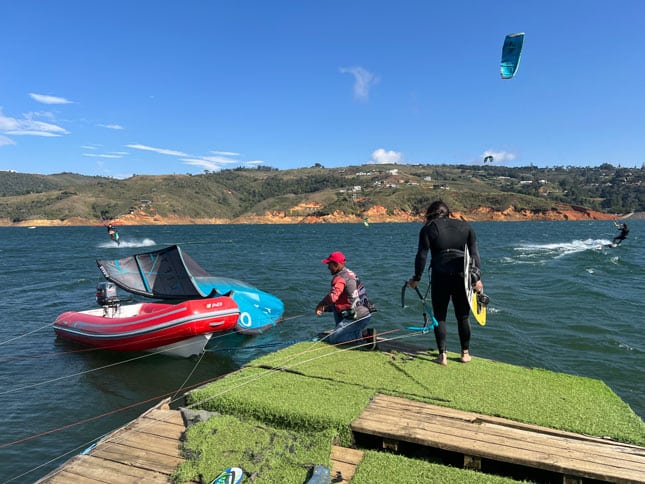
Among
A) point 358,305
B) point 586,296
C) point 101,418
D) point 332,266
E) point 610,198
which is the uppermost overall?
point 610,198

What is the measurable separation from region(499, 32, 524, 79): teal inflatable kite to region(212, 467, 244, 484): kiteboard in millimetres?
12223

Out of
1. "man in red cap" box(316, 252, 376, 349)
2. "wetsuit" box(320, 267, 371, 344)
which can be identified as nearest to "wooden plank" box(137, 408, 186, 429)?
"man in red cap" box(316, 252, 376, 349)

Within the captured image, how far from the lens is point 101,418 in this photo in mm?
Result: 8203

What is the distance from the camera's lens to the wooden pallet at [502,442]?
13.0ft

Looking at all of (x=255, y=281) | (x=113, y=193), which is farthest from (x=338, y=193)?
(x=255, y=281)

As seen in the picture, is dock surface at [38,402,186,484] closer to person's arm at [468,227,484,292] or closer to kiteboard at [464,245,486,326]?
kiteboard at [464,245,486,326]

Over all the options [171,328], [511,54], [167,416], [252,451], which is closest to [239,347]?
[171,328]

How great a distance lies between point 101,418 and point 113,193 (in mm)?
188306

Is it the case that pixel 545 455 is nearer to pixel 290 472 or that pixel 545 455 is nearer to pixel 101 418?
pixel 290 472

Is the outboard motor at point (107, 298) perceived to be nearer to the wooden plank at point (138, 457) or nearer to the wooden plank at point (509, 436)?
the wooden plank at point (138, 457)

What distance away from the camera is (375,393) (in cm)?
559

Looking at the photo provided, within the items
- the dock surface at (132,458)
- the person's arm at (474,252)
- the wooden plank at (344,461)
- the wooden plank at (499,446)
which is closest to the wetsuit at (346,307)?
the person's arm at (474,252)

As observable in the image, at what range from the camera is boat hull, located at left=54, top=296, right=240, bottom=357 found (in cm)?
1052

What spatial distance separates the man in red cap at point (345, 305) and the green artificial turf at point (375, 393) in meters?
0.73
